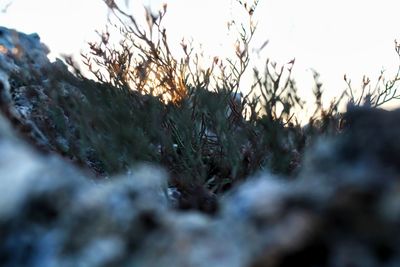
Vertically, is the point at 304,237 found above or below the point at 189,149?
below

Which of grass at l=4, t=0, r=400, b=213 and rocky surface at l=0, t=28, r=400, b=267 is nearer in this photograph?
rocky surface at l=0, t=28, r=400, b=267

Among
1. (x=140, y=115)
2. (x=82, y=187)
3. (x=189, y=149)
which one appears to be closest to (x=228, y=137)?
(x=189, y=149)

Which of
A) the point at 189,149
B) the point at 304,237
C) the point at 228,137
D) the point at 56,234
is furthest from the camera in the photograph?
the point at 189,149

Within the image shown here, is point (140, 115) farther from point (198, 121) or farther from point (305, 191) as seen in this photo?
point (305, 191)

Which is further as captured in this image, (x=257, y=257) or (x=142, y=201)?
(x=142, y=201)

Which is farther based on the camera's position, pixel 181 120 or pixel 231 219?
pixel 181 120

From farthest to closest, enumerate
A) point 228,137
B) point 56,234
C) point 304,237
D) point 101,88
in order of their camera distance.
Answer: point 101,88 < point 228,137 < point 56,234 < point 304,237

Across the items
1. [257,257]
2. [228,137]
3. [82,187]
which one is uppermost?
[228,137]

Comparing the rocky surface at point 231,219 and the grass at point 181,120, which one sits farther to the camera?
the grass at point 181,120
